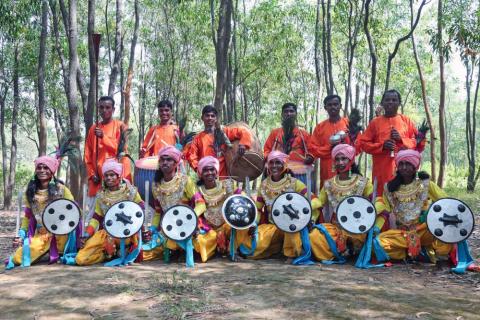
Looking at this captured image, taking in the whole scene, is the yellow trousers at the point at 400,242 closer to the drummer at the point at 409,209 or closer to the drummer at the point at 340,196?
the drummer at the point at 409,209

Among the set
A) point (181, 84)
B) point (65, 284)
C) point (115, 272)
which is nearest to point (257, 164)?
point (115, 272)

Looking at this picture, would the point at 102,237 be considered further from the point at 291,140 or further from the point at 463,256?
the point at 463,256

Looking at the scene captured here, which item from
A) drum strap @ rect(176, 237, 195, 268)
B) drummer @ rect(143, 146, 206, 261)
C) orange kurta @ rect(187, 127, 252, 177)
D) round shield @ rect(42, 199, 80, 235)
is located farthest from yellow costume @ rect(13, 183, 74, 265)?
orange kurta @ rect(187, 127, 252, 177)

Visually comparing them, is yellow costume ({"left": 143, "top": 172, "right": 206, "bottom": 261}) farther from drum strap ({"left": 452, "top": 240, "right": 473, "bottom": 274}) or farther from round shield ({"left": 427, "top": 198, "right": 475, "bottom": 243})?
drum strap ({"left": 452, "top": 240, "right": 473, "bottom": 274})

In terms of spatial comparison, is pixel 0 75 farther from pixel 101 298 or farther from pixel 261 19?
pixel 101 298

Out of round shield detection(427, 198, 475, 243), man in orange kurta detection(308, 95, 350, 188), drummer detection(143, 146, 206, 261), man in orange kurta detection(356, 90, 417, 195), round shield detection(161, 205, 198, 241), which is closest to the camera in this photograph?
round shield detection(427, 198, 475, 243)

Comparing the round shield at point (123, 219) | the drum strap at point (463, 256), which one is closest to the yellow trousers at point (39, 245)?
the round shield at point (123, 219)

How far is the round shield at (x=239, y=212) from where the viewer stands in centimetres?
536

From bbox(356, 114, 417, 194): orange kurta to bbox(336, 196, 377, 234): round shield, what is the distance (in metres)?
1.25

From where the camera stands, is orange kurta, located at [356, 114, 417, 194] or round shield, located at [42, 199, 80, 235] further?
orange kurta, located at [356, 114, 417, 194]

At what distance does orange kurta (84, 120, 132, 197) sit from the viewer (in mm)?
6898

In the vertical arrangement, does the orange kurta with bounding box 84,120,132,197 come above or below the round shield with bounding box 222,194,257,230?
above

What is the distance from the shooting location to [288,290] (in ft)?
13.7

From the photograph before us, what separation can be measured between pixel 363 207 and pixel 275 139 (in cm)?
244
